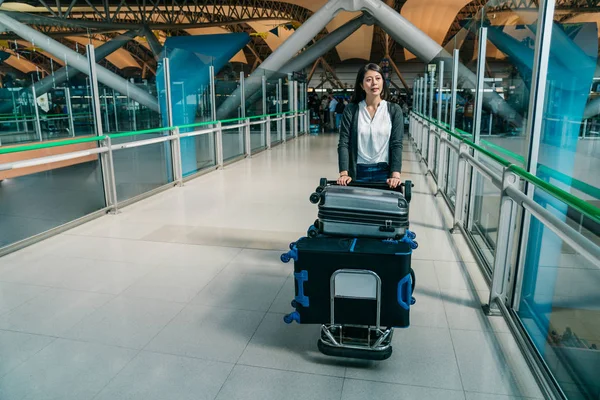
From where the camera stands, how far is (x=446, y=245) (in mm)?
3893

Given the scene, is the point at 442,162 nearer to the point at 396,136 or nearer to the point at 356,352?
the point at 396,136

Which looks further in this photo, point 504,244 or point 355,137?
point 355,137

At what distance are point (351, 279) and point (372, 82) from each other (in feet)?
3.80

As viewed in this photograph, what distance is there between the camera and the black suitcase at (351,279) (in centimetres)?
192

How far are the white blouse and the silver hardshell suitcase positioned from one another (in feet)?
1.78

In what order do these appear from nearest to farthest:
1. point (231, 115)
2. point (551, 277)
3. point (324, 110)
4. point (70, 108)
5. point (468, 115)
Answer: point (551, 277) < point (468, 115) < point (70, 108) < point (231, 115) < point (324, 110)

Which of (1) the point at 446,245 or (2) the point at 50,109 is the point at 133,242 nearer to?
(1) the point at 446,245

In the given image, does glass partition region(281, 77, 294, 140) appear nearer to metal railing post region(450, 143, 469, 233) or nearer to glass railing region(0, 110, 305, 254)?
glass railing region(0, 110, 305, 254)

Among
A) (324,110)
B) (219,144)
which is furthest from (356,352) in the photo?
(324,110)

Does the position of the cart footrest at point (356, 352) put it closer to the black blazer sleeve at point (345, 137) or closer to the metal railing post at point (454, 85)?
the black blazer sleeve at point (345, 137)

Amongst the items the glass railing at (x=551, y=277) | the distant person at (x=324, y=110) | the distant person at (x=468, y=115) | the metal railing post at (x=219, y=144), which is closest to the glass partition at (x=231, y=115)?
the metal railing post at (x=219, y=144)

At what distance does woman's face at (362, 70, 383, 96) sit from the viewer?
2.47 metres

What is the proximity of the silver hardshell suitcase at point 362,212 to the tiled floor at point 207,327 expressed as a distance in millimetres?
651

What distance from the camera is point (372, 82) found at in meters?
2.47
